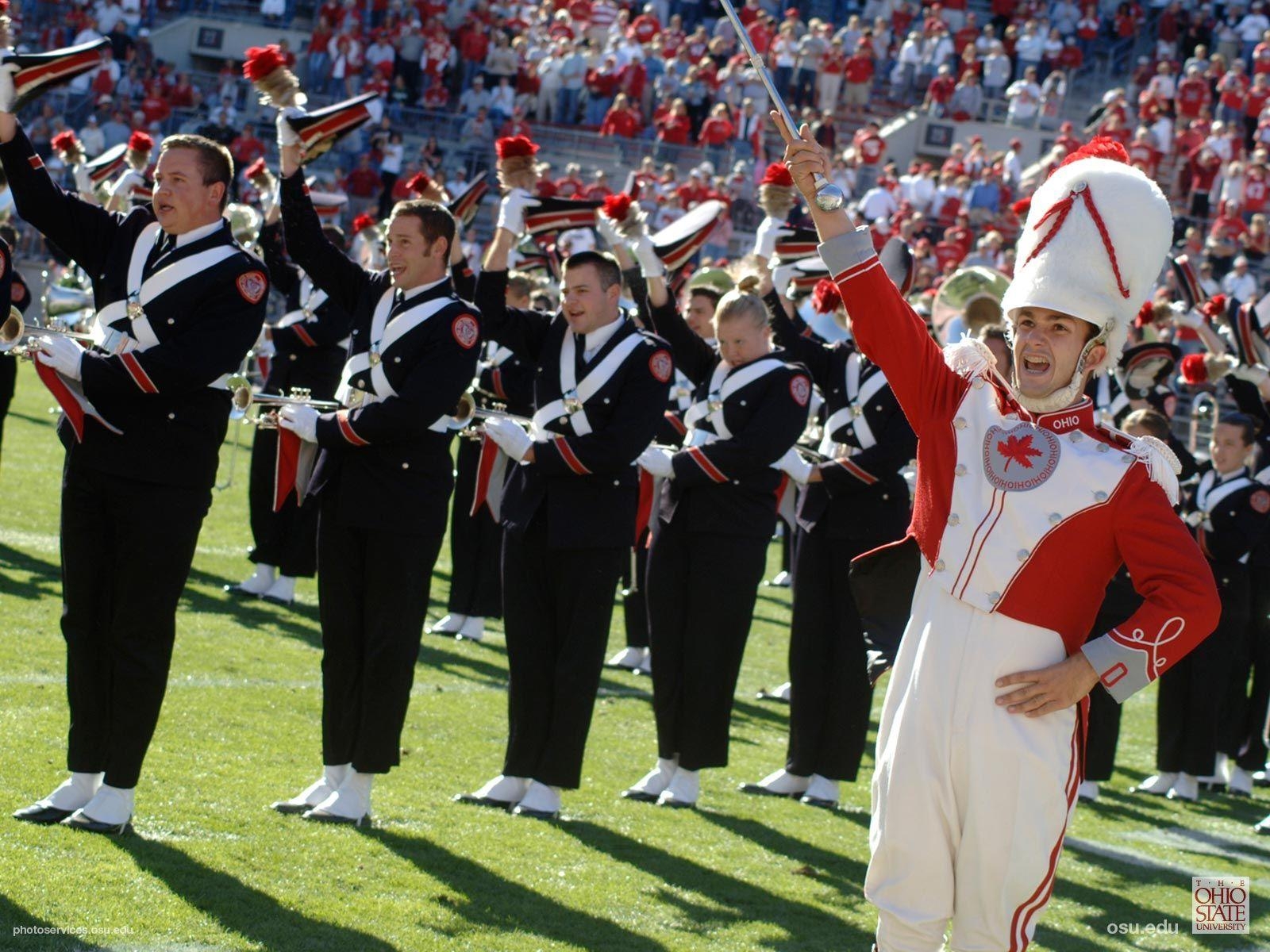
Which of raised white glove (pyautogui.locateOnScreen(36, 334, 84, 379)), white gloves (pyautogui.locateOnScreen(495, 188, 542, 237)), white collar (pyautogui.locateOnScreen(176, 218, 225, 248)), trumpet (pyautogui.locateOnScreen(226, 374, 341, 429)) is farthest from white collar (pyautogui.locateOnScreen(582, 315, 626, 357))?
raised white glove (pyautogui.locateOnScreen(36, 334, 84, 379))

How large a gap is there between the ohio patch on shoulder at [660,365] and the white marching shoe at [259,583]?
4.43m

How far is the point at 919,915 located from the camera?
4000mm

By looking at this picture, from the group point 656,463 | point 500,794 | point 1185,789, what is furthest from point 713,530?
point 1185,789

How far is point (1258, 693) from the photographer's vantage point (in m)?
9.80

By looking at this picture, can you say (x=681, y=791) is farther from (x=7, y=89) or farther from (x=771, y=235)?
(x=7, y=89)

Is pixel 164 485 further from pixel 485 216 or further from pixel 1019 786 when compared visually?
pixel 485 216

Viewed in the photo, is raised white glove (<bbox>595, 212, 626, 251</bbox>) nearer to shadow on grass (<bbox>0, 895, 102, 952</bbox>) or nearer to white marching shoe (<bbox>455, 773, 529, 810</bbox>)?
white marching shoe (<bbox>455, 773, 529, 810</bbox>)

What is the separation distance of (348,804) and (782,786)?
7.59ft

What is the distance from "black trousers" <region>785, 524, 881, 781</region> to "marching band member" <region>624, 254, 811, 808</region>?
42 cm

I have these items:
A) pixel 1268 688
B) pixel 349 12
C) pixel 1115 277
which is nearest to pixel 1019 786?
pixel 1115 277

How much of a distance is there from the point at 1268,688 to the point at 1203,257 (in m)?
14.2

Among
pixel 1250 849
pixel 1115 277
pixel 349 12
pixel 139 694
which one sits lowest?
pixel 1250 849

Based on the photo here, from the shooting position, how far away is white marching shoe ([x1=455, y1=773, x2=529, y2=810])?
702cm

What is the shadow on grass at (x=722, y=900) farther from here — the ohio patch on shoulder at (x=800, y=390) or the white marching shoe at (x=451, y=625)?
the white marching shoe at (x=451, y=625)
